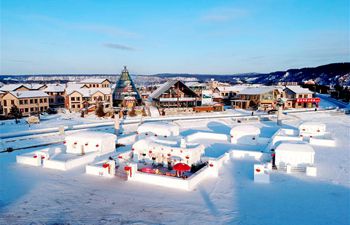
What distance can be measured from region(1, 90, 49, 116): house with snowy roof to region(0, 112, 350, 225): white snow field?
29929mm

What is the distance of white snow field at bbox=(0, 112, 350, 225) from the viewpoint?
35.1 ft

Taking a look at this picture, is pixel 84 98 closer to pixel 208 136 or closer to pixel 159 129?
Answer: pixel 159 129

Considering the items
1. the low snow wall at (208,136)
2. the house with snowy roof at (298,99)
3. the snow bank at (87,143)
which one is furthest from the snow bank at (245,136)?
the house with snowy roof at (298,99)

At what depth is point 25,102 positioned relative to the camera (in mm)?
44719

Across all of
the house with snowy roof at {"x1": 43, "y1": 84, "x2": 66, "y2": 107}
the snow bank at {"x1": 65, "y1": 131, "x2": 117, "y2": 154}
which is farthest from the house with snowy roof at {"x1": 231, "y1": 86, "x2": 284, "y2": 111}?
the snow bank at {"x1": 65, "y1": 131, "x2": 117, "y2": 154}

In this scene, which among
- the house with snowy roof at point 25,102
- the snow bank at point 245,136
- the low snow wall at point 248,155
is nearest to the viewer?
the low snow wall at point 248,155

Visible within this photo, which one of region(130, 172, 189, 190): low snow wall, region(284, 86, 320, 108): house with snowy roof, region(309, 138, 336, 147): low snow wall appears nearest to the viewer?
region(130, 172, 189, 190): low snow wall

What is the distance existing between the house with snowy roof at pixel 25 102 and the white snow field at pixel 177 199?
29929 millimetres

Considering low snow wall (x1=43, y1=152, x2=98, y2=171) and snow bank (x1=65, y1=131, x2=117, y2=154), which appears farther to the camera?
snow bank (x1=65, y1=131, x2=117, y2=154)

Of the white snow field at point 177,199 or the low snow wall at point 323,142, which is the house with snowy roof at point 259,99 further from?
the white snow field at point 177,199

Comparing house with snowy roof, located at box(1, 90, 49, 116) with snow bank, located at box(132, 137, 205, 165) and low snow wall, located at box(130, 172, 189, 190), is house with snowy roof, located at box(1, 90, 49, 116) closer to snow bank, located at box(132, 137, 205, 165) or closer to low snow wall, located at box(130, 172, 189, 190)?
snow bank, located at box(132, 137, 205, 165)

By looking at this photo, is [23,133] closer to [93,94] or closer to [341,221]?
[93,94]

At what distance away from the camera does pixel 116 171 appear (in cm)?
1623

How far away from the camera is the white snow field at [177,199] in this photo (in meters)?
10.7
